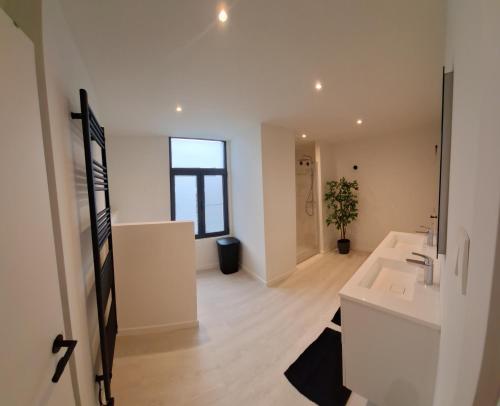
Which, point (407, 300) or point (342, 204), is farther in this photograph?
point (342, 204)

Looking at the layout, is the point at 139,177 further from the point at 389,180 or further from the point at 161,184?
the point at 389,180

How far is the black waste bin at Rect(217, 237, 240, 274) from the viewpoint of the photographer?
3744 millimetres

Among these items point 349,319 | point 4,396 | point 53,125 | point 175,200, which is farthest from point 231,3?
point 175,200

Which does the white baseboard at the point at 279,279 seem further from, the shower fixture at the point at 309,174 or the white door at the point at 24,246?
the white door at the point at 24,246

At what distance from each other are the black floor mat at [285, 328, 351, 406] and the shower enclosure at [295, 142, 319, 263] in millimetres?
2548

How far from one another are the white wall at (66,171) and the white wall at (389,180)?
4227 millimetres

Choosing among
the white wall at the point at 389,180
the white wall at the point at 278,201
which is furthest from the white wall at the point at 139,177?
the white wall at the point at 389,180

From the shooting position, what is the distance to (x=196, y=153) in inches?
160

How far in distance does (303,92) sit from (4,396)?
2.53 metres

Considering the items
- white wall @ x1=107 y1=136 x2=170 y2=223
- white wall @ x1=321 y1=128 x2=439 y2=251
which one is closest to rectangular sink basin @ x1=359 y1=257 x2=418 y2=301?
white wall @ x1=321 y1=128 x2=439 y2=251

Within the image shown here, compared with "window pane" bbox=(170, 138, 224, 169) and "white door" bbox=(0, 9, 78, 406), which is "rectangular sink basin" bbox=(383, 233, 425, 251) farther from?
"window pane" bbox=(170, 138, 224, 169)

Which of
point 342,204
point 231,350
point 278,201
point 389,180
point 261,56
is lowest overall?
point 231,350

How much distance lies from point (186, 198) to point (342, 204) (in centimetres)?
322

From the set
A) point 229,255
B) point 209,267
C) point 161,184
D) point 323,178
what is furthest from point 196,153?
point 323,178
